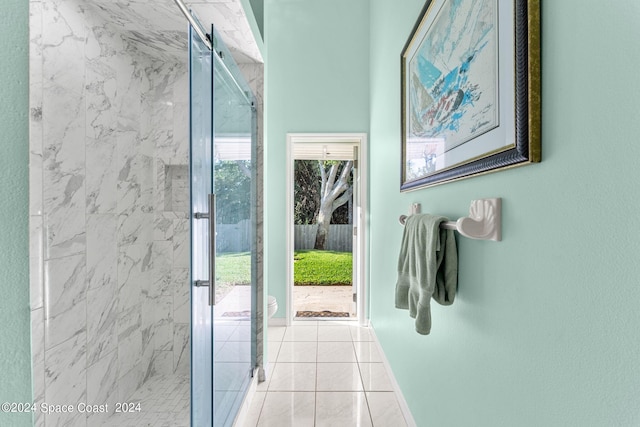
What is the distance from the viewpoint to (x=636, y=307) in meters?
0.51

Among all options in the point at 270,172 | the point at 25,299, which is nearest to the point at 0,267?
the point at 25,299

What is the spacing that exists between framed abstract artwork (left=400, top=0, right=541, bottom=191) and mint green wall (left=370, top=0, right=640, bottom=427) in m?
0.04

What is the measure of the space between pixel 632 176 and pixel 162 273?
2418 mm

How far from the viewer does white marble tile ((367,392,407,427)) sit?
71.6 inches

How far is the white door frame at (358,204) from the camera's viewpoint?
3.30 meters

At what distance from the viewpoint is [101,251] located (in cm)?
183

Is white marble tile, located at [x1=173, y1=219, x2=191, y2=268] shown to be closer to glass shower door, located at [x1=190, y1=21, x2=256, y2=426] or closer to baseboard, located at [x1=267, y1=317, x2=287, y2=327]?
glass shower door, located at [x1=190, y1=21, x2=256, y2=426]

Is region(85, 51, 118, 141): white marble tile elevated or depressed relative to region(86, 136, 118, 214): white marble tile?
elevated

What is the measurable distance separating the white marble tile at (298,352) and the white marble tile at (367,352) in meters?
0.36

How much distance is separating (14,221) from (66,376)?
132 cm

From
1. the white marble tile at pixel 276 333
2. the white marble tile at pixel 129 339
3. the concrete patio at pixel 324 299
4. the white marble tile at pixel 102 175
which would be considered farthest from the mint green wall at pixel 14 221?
the concrete patio at pixel 324 299

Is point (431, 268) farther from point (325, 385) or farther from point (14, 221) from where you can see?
point (325, 385)

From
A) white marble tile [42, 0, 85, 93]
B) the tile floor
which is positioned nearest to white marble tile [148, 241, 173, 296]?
the tile floor

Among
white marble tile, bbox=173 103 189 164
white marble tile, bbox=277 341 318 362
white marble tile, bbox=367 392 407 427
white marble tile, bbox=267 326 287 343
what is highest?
white marble tile, bbox=173 103 189 164
